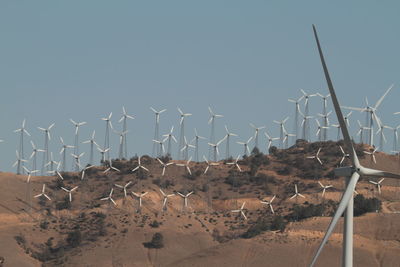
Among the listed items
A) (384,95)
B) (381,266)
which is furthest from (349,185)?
(381,266)

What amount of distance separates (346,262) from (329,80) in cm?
1923

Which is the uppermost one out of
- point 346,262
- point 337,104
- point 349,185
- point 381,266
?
point 337,104

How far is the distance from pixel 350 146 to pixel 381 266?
→ 301ft

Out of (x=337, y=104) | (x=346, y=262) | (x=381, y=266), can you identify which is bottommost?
(x=381, y=266)

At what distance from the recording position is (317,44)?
340 ft

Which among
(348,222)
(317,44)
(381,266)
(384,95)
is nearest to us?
(317,44)

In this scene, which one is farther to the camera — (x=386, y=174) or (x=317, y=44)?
(x=386, y=174)

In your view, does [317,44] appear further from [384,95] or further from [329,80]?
[384,95]

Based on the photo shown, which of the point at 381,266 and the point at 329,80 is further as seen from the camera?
the point at 381,266

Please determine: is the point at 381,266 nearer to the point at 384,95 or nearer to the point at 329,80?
the point at 384,95

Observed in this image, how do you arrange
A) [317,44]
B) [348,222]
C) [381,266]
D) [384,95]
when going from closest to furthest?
[317,44] → [348,222] → [384,95] → [381,266]

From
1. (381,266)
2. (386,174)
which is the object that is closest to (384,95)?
(381,266)

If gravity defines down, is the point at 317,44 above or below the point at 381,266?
above

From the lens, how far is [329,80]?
10612 centimetres
